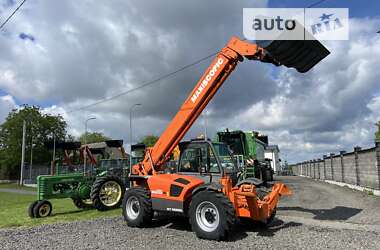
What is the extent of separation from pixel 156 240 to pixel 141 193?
1.83m

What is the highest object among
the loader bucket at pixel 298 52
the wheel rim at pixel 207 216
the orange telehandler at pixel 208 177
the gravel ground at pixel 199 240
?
the loader bucket at pixel 298 52

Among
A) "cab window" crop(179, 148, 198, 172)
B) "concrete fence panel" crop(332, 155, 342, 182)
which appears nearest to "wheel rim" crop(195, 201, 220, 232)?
"cab window" crop(179, 148, 198, 172)

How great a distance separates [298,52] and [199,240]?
5.07 metres

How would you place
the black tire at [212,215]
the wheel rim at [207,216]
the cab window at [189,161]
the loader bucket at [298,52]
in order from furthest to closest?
the cab window at [189,161]
the loader bucket at [298,52]
the wheel rim at [207,216]
the black tire at [212,215]

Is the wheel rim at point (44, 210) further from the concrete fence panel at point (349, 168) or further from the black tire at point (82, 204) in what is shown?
the concrete fence panel at point (349, 168)

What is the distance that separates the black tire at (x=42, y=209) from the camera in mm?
13031

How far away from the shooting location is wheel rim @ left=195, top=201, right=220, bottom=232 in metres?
8.31

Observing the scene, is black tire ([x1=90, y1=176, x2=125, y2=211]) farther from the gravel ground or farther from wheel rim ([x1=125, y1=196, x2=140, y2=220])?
wheel rim ([x1=125, y1=196, x2=140, y2=220])

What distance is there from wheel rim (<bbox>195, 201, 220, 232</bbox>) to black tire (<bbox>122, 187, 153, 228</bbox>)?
1815 mm

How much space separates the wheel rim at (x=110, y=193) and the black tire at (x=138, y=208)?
12.4 ft

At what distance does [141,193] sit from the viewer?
9.98m

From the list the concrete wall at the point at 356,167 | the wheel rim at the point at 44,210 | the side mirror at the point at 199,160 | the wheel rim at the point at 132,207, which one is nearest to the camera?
the side mirror at the point at 199,160

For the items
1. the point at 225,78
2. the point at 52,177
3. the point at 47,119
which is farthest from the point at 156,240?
the point at 47,119

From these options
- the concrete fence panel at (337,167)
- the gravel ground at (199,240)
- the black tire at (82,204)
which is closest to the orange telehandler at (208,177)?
the gravel ground at (199,240)
